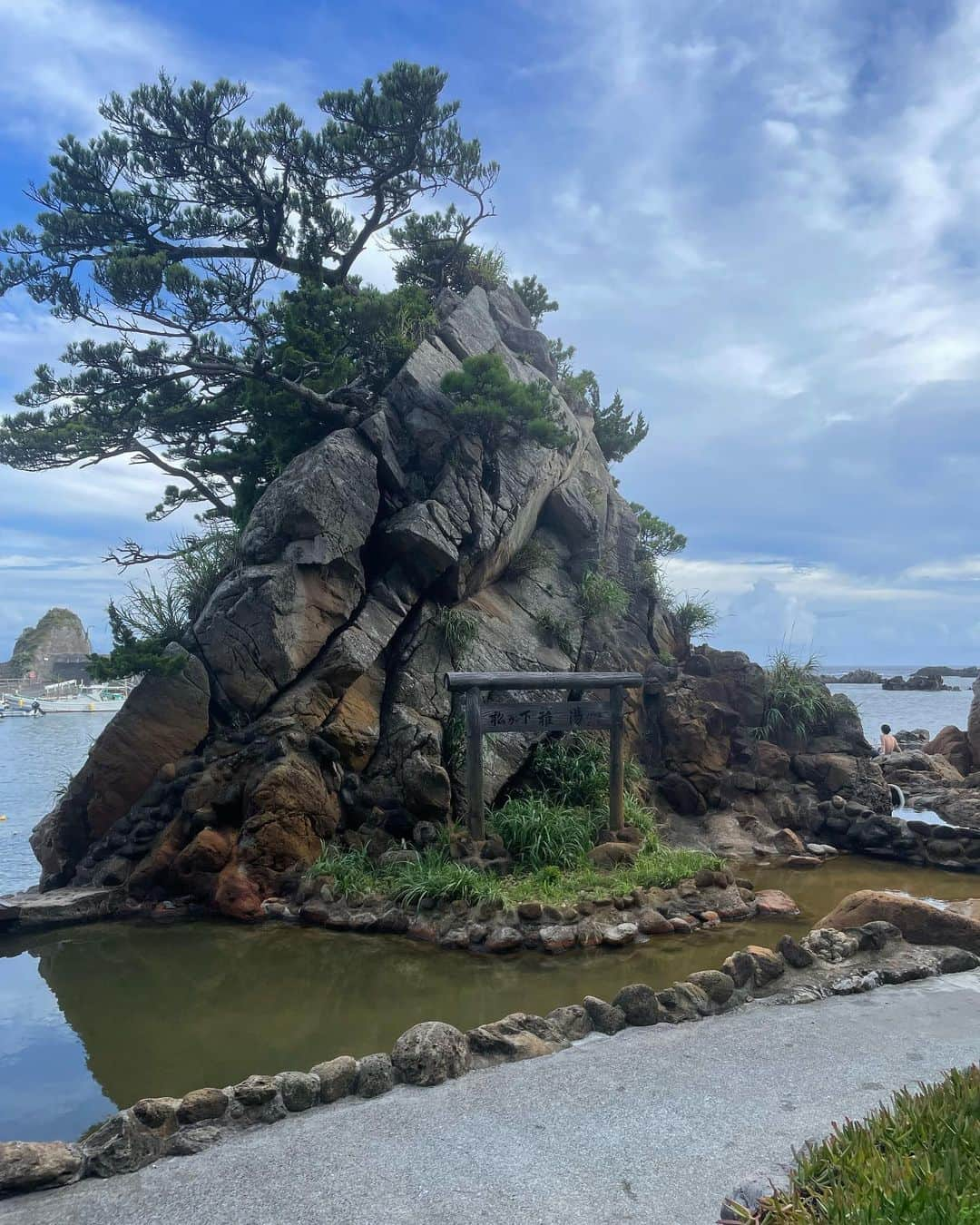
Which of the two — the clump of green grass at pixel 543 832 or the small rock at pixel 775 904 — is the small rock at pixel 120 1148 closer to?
the clump of green grass at pixel 543 832

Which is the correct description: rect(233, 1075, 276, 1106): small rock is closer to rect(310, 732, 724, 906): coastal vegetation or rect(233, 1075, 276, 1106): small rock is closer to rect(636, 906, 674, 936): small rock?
rect(310, 732, 724, 906): coastal vegetation

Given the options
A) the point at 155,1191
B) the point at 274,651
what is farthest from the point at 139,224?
the point at 155,1191

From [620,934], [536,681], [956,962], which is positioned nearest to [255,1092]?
[620,934]

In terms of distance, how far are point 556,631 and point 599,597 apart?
1244mm

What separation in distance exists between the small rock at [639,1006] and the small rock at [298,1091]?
6.48 ft

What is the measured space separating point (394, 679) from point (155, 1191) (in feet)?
27.6

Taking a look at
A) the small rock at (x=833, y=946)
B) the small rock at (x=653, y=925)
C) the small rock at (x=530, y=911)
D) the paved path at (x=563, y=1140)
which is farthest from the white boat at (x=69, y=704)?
the paved path at (x=563, y=1140)

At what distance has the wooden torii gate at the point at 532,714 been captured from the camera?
34.2 feet

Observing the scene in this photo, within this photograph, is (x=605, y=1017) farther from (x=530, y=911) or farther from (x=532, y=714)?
(x=532, y=714)

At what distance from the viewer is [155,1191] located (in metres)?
3.60

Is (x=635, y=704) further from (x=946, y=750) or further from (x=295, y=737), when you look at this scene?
(x=946, y=750)

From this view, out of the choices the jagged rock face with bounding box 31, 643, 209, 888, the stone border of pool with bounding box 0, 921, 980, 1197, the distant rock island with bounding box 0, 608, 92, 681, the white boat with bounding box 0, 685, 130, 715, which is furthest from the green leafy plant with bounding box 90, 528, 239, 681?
the distant rock island with bounding box 0, 608, 92, 681

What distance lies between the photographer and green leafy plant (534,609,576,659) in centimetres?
1413

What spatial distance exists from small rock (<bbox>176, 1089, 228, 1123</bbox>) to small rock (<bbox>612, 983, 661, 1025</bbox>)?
2.43 m
